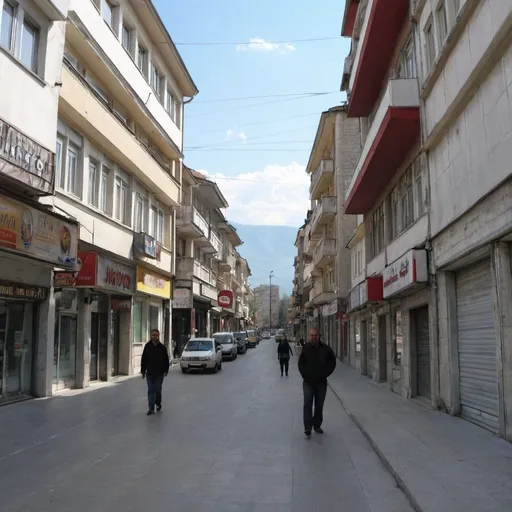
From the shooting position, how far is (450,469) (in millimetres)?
6809

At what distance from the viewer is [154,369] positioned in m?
12.4

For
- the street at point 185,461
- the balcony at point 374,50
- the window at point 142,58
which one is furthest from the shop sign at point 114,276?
the balcony at point 374,50

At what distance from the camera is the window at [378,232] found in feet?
66.8

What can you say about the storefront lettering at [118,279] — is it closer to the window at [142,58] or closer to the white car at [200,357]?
the white car at [200,357]

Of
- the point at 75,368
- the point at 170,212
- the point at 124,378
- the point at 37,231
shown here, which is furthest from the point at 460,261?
the point at 170,212

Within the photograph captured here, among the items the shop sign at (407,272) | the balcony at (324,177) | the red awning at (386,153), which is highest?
the balcony at (324,177)

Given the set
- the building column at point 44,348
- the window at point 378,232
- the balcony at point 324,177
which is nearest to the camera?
the building column at point 44,348

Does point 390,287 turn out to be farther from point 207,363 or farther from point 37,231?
point 207,363

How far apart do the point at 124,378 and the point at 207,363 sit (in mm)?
4561

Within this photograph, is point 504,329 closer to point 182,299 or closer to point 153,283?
point 153,283

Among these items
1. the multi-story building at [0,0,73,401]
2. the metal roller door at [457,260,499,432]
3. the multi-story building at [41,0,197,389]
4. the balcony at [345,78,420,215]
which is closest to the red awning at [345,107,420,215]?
the balcony at [345,78,420,215]

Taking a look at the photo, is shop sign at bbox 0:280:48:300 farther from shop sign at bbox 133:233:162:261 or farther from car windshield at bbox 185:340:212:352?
Answer: car windshield at bbox 185:340:212:352

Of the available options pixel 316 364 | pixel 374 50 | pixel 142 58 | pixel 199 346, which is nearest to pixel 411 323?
pixel 316 364

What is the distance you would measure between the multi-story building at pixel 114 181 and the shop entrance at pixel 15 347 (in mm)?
1403
